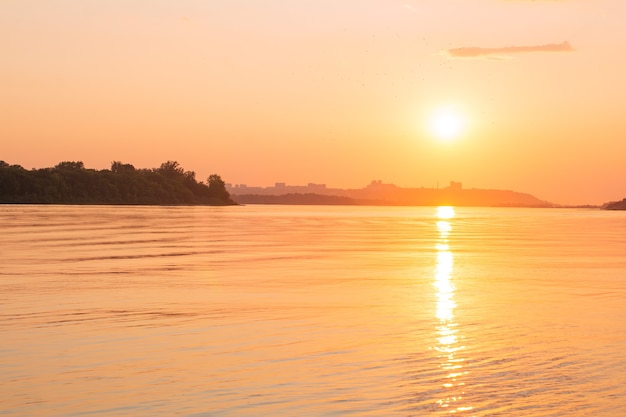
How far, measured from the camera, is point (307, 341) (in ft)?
50.2

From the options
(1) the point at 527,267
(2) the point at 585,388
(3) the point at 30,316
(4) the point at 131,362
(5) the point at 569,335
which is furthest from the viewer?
(1) the point at 527,267

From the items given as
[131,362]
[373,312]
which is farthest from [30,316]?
[373,312]

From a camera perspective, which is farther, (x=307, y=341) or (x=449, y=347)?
(x=307, y=341)

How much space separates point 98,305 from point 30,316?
7.28 ft

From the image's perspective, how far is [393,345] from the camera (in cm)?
1505

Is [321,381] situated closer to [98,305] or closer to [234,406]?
[234,406]

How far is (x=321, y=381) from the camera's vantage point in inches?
474

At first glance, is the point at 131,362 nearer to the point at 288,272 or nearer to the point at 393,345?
the point at 393,345

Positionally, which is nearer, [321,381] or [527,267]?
[321,381]

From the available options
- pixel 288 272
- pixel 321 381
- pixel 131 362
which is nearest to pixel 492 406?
pixel 321 381

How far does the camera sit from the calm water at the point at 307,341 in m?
10.9

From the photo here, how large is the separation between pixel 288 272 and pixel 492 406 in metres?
18.9

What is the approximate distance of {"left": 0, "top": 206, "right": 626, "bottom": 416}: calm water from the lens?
10938 millimetres

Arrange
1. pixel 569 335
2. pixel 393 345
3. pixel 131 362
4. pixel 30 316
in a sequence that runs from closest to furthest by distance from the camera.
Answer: pixel 131 362 < pixel 393 345 < pixel 569 335 < pixel 30 316
